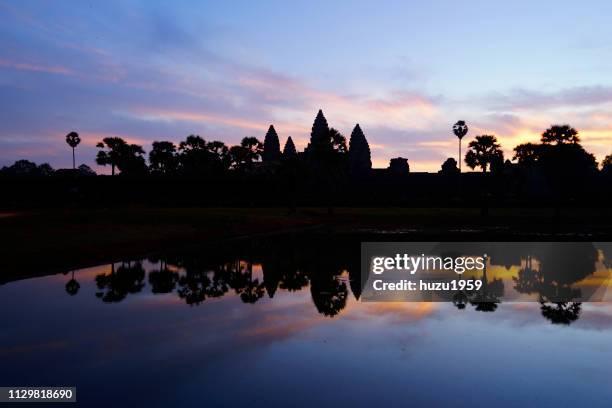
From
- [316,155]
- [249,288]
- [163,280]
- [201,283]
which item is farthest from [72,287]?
[316,155]

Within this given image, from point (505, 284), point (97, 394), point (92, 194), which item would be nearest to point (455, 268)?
point (505, 284)

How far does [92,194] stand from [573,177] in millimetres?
66563

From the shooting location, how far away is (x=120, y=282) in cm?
1883

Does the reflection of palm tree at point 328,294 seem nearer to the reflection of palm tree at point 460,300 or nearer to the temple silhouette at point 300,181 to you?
the reflection of palm tree at point 460,300

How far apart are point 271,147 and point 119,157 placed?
71597 millimetres

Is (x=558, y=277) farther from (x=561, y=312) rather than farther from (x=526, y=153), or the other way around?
(x=526, y=153)

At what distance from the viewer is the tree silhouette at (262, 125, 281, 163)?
554 ft

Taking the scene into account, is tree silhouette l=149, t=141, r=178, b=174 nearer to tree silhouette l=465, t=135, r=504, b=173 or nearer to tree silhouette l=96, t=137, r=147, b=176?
tree silhouette l=96, t=137, r=147, b=176

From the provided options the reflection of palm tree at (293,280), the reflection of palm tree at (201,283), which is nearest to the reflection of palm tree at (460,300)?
the reflection of palm tree at (293,280)

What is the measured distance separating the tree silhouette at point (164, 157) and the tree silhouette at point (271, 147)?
5725 centimetres

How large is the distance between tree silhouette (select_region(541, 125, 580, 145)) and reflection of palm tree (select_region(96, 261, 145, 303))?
62.8 m

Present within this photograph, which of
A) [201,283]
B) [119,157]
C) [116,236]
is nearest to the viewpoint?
[201,283]

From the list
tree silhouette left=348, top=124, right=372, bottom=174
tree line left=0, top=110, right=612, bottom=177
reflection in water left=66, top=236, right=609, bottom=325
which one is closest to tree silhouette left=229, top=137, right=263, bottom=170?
tree line left=0, top=110, right=612, bottom=177

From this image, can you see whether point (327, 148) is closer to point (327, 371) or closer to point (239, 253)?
point (239, 253)
